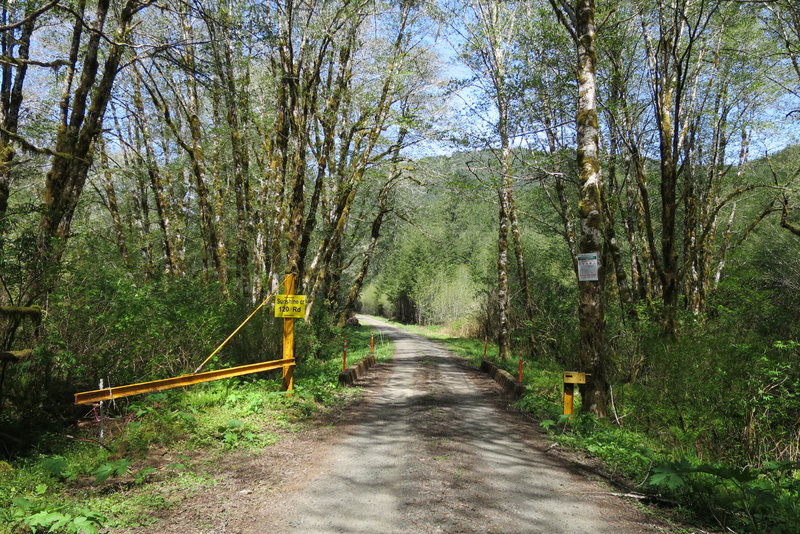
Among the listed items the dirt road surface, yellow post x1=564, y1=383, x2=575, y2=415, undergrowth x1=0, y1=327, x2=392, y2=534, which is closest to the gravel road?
the dirt road surface

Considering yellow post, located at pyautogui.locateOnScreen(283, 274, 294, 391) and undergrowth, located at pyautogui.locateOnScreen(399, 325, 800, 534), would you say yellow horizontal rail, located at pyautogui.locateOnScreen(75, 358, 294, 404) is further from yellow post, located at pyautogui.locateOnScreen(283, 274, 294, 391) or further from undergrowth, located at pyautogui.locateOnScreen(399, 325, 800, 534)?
undergrowth, located at pyautogui.locateOnScreen(399, 325, 800, 534)

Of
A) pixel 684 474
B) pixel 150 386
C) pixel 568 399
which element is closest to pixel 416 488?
pixel 684 474

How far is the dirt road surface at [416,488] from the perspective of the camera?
3.47 metres

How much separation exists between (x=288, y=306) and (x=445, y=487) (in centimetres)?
449

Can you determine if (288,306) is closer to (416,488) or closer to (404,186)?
(416,488)

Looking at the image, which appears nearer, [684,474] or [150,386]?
[684,474]

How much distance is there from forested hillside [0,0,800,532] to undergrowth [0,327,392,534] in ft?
1.91

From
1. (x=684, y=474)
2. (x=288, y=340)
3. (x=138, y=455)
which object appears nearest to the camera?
(x=684, y=474)

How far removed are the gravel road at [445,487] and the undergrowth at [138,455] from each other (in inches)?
42.0

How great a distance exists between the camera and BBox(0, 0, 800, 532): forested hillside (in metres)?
5.75

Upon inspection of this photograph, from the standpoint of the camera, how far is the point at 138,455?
4.82m

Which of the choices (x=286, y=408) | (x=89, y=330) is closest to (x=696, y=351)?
(x=286, y=408)

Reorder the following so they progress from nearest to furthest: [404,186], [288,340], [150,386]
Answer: [150,386] → [288,340] → [404,186]

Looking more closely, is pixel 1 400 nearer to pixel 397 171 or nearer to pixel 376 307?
pixel 397 171
